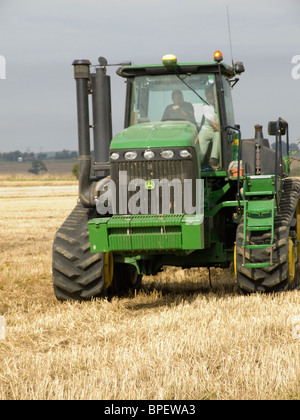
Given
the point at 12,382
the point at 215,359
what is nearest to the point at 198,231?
the point at 215,359

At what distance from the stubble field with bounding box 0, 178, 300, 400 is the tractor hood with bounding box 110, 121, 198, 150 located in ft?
5.78

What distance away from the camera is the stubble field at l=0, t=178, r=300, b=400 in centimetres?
475

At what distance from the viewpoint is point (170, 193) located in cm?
773

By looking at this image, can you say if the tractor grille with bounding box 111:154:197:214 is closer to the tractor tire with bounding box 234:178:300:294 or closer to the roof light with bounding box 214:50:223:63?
the tractor tire with bounding box 234:178:300:294

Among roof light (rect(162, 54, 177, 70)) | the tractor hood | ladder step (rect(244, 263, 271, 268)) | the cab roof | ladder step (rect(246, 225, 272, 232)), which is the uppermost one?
roof light (rect(162, 54, 177, 70))

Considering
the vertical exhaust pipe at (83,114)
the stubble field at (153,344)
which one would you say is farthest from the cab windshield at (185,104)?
the stubble field at (153,344)

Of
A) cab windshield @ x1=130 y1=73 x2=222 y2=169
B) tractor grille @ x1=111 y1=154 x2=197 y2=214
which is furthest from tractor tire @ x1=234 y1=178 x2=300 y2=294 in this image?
cab windshield @ x1=130 y1=73 x2=222 y2=169

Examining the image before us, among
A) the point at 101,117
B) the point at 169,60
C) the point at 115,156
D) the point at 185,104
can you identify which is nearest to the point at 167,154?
the point at 115,156

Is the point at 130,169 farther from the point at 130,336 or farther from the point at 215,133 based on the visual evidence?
the point at 130,336

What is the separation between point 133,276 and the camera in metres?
9.44

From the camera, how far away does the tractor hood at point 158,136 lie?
7770 mm

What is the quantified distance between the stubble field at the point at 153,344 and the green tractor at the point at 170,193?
40 centimetres

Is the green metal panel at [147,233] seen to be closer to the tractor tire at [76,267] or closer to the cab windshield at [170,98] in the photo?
the tractor tire at [76,267]

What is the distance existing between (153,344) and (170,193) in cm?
222
